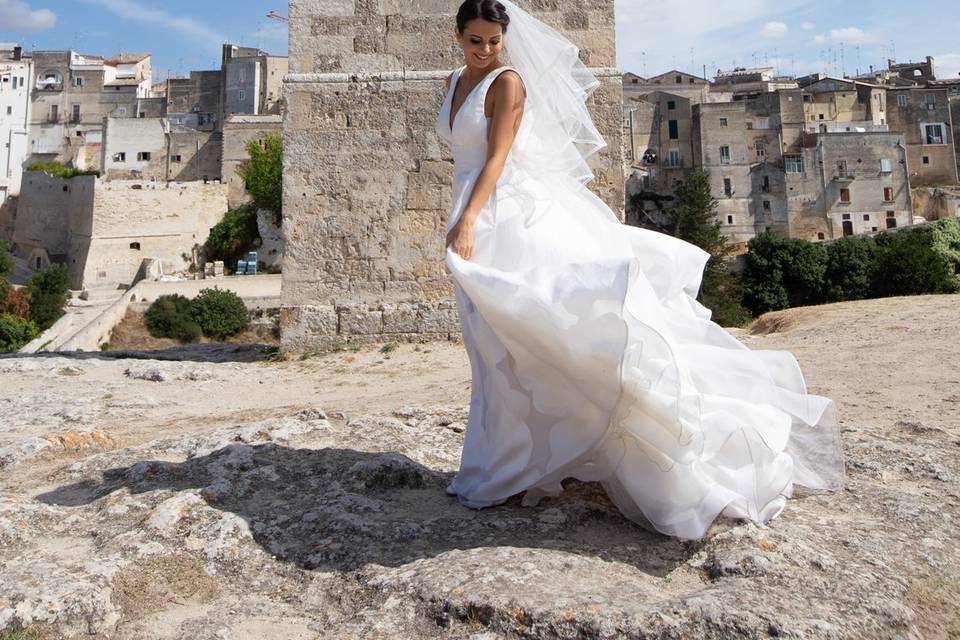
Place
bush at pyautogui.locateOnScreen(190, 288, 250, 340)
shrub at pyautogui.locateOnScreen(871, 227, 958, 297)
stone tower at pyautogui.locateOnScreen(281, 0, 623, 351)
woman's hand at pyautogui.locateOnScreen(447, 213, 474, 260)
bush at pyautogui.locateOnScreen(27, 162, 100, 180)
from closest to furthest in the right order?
woman's hand at pyautogui.locateOnScreen(447, 213, 474, 260), stone tower at pyautogui.locateOnScreen(281, 0, 623, 351), bush at pyautogui.locateOnScreen(190, 288, 250, 340), shrub at pyautogui.locateOnScreen(871, 227, 958, 297), bush at pyautogui.locateOnScreen(27, 162, 100, 180)

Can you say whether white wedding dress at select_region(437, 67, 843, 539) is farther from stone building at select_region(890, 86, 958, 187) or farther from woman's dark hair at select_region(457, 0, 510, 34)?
stone building at select_region(890, 86, 958, 187)

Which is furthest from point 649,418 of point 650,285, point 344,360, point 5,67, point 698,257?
point 5,67

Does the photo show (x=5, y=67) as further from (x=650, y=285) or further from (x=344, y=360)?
(x=650, y=285)

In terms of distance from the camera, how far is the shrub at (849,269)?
33500 millimetres

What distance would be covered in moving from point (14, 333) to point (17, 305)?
470cm

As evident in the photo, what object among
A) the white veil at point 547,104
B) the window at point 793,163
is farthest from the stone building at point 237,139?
the white veil at point 547,104

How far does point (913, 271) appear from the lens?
27297 millimetres

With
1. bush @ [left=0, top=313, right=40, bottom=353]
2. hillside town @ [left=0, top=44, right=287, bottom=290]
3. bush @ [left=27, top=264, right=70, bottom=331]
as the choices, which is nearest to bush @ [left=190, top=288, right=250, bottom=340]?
bush @ [left=0, top=313, right=40, bottom=353]

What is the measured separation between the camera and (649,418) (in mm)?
2006

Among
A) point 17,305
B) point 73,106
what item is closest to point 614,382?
point 17,305

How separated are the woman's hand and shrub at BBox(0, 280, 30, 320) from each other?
1271 inches

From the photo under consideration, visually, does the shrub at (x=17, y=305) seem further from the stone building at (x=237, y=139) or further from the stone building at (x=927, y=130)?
the stone building at (x=927, y=130)

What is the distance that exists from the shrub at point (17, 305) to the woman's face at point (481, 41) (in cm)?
3218

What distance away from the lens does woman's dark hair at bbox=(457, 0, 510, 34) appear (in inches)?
94.0
